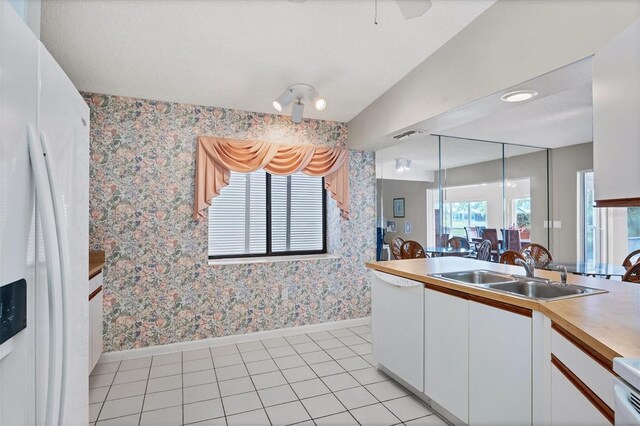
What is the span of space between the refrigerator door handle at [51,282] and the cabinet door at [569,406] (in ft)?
5.44

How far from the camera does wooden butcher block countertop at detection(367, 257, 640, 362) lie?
3.74ft

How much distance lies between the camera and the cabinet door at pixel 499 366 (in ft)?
5.41

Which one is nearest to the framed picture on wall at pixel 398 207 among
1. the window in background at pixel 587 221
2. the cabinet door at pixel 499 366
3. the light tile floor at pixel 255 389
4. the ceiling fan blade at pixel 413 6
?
the light tile floor at pixel 255 389

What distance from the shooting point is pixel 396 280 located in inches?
100

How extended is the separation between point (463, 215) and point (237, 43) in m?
3.95

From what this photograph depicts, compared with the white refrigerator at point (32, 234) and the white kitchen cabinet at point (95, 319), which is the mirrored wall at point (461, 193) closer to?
the white kitchen cabinet at point (95, 319)

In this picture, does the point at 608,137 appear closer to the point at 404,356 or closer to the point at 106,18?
the point at 404,356

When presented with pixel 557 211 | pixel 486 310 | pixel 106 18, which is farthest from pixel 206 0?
pixel 557 211

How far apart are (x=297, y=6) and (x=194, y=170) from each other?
1999mm

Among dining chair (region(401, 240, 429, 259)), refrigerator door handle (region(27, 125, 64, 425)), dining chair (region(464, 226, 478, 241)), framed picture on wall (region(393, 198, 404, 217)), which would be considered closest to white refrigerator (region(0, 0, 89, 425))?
refrigerator door handle (region(27, 125, 64, 425))

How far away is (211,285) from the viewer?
357 cm

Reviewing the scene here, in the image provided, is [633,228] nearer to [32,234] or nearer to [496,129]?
[496,129]

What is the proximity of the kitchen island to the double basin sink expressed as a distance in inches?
4.1

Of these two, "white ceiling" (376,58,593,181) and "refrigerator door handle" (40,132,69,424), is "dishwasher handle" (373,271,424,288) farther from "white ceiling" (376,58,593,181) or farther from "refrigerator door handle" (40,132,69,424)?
"refrigerator door handle" (40,132,69,424)
